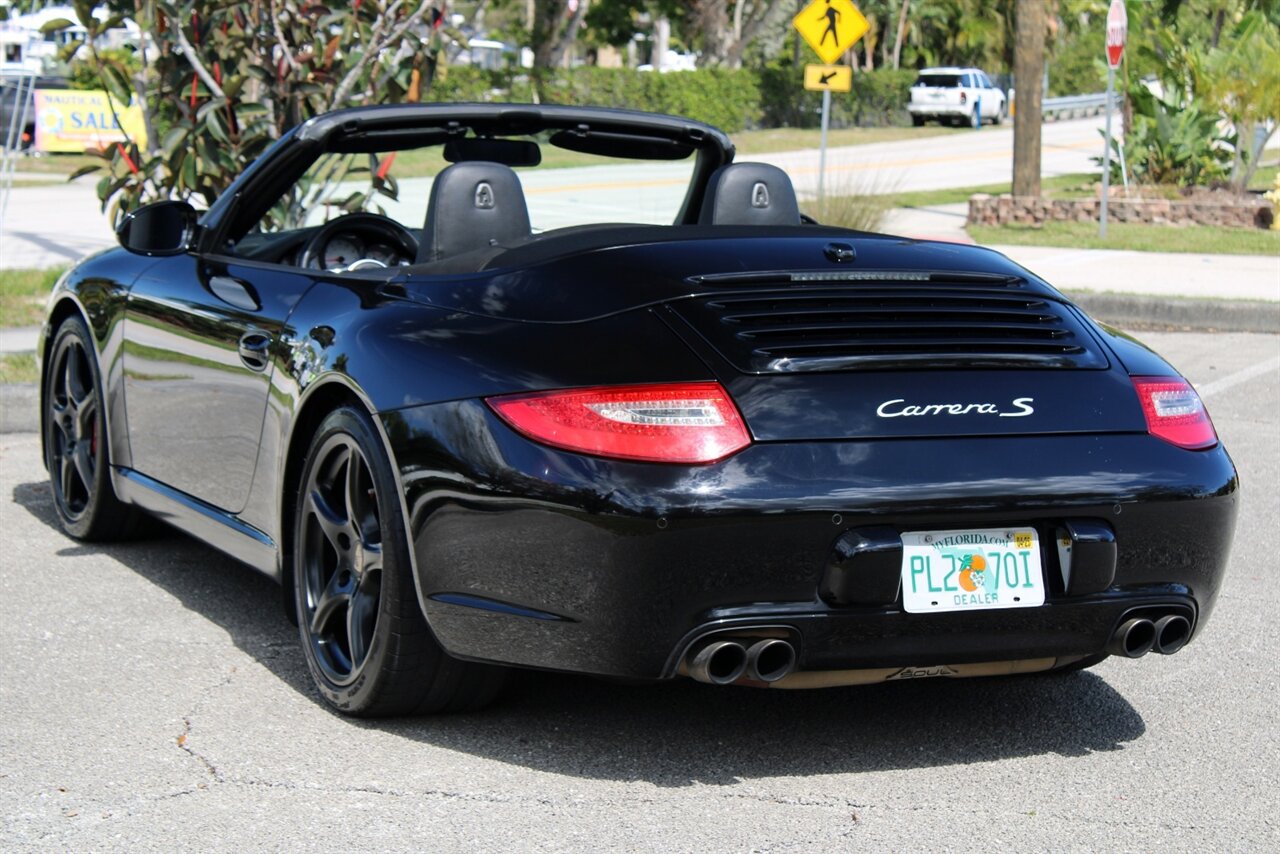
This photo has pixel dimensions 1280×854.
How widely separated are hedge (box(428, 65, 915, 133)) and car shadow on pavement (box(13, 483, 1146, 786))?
31225 mm

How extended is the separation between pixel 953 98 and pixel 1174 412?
52.3 m

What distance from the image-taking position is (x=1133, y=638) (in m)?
3.89

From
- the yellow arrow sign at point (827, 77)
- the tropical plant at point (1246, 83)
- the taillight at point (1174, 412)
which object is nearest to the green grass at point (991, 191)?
the tropical plant at point (1246, 83)

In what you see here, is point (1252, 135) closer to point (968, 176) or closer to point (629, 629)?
point (968, 176)

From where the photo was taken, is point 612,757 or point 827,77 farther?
point 827,77

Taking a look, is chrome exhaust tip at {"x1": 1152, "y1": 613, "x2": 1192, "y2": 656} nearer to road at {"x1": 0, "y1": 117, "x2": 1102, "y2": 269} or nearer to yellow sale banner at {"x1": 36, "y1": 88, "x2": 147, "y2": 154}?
road at {"x1": 0, "y1": 117, "x2": 1102, "y2": 269}

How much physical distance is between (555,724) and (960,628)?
102cm

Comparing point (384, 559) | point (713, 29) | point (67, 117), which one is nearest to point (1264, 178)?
point (67, 117)

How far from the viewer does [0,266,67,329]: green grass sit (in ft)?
36.6

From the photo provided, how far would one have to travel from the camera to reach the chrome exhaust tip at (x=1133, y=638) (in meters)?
3.85

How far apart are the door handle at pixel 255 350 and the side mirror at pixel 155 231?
31.1 inches

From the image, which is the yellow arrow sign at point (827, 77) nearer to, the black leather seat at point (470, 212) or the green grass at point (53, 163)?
the green grass at point (53, 163)

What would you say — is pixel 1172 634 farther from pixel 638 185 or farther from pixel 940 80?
pixel 940 80

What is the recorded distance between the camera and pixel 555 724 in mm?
4215
